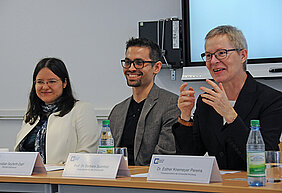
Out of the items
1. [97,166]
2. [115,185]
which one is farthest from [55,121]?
[115,185]

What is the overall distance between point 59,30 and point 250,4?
1.86 meters

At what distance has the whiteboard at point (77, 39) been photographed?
4.24 m

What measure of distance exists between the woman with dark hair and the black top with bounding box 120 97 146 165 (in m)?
0.25

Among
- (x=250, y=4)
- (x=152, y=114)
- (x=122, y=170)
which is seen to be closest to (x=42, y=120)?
(x=152, y=114)

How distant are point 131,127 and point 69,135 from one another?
424 mm

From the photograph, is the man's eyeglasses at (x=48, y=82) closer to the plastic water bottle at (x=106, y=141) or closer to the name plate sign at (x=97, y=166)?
the plastic water bottle at (x=106, y=141)

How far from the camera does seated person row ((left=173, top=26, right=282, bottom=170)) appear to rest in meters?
2.23

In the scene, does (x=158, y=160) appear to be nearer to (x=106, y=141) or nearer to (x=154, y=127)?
(x=106, y=141)

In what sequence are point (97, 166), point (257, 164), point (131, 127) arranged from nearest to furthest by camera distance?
point (257, 164) → point (97, 166) → point (131, 127)

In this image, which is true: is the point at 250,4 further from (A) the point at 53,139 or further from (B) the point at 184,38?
(A) the point at 53,139

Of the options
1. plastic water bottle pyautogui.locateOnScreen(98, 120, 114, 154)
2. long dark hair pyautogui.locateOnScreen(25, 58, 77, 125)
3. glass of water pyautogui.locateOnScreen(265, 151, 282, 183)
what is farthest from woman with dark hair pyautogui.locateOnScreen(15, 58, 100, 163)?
glass of water pyautogui.locateOnScreen(265, 151, 282, 183)

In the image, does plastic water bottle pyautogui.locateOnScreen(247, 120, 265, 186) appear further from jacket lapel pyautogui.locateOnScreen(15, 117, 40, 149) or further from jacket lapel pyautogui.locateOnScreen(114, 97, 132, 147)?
jacket lapel pyautogui.locateOnScreen(15, 117, 40, 149)

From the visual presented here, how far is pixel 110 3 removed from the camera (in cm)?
430

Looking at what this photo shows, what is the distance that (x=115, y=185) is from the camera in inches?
70.4
